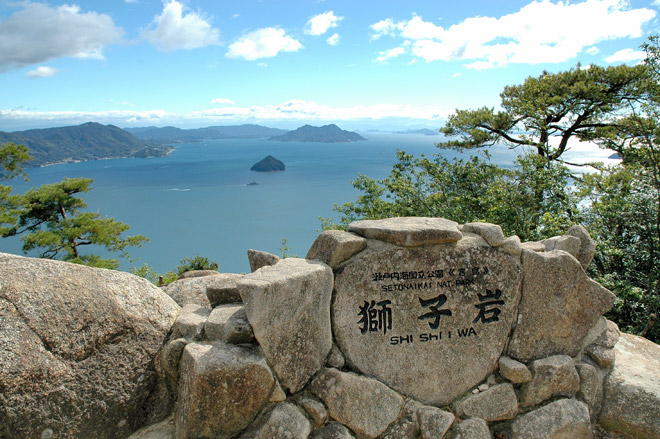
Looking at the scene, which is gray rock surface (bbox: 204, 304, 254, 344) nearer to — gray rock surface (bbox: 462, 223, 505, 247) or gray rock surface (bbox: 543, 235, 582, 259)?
gray rock surface (bbox: 462, 223, 505, 247)

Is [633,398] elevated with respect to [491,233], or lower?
lower

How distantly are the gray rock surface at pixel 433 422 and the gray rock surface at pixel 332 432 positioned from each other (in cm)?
72

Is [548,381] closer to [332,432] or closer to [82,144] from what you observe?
[332,432]

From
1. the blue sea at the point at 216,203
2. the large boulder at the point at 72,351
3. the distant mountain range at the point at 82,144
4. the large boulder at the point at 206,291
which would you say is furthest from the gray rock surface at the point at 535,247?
the distant mountain range at the point at 82,144

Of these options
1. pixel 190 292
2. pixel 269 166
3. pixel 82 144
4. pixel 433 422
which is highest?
pixel 82 144

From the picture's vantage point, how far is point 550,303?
4.51 metres

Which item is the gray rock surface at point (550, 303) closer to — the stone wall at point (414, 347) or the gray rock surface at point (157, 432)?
the stone wall at point (414, 347)

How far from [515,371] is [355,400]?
174 centimetres

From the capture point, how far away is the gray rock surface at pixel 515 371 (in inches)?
172

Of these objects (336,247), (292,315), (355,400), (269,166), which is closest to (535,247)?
(336,247)

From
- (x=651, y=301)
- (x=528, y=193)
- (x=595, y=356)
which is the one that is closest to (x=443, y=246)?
(x=595, y=356)

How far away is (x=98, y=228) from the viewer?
17.4m

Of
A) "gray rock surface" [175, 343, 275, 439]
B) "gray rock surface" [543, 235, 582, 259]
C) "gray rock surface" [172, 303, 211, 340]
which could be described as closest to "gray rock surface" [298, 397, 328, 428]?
"gray rock surface" [175, 343, 275, 439]

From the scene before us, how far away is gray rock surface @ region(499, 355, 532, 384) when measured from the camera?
438cm
